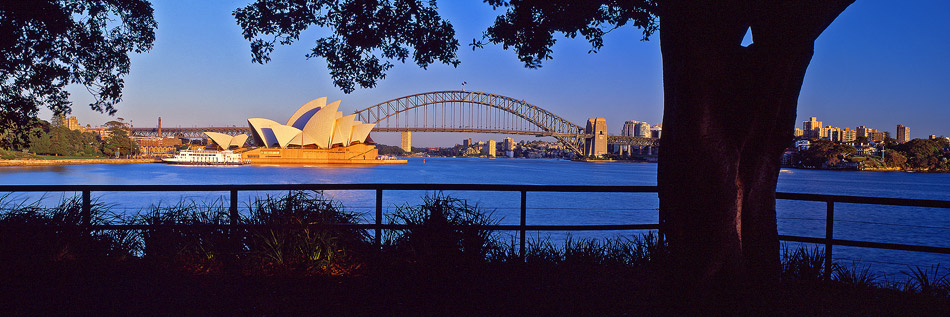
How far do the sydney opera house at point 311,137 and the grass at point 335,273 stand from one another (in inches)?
2795

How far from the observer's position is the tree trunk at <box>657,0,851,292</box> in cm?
286

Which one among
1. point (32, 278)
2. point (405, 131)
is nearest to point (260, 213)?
point (32, 278)

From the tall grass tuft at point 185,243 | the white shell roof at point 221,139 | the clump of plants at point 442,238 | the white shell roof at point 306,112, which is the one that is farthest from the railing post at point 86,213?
the white shell roof at point 221,139

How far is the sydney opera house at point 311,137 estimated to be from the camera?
77.8m

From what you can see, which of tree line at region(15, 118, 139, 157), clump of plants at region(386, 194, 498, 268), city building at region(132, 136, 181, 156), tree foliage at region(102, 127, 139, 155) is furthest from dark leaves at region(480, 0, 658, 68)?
city building at region(132, 136, 181, 156)

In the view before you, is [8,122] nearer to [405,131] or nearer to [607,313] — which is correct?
[607,313]

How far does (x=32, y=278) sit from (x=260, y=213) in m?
1.59

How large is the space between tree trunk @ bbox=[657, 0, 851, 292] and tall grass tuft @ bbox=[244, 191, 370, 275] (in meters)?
2.37

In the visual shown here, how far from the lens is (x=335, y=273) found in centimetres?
403

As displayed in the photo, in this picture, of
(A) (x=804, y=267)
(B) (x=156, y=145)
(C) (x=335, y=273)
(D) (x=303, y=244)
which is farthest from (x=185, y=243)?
(B) (x=156, y=145)

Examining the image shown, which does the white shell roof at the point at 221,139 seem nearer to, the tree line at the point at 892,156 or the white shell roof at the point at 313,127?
the white shell roof at the point at 313,127

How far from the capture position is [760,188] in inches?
147

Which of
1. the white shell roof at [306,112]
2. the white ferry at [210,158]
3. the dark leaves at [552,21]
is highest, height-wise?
the white shell roof at [306,112]

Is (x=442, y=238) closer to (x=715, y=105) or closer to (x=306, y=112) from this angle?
(x=715, y=105)
